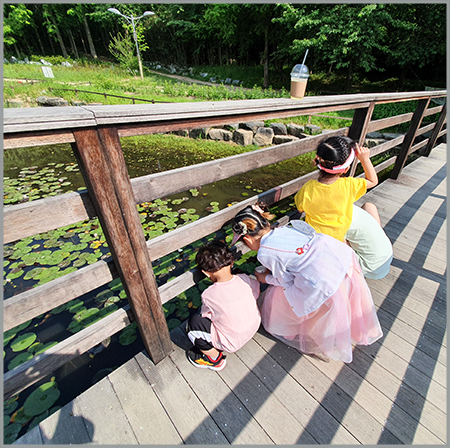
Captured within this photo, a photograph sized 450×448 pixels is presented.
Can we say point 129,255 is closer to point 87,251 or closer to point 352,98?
point 352,98

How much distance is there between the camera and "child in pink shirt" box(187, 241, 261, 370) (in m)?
Answer: 1.58

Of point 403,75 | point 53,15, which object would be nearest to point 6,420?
point 403,75

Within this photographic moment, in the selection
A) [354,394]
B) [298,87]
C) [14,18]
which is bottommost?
[354,394]

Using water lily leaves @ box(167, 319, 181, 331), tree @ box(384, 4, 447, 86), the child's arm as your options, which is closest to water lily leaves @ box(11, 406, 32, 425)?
water lily leaves @ box(167, 319, 181, 331)

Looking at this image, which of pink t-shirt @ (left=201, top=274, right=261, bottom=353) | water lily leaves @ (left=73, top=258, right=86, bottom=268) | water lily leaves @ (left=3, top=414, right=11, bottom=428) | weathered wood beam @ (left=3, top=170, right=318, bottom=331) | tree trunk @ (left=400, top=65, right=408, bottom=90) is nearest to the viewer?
weathered wood beam @ (left=3, top=170, right=318, bottom=331)

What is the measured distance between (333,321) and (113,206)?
145cm

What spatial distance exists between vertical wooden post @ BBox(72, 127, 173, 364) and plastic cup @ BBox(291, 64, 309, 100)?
140 centimetres

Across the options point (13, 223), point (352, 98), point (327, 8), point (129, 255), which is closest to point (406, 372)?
point (129, 255)

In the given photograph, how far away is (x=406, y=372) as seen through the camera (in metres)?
1.65

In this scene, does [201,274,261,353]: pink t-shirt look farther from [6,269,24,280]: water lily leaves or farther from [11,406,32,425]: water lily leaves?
[6,269,24,280]: water lily leaves

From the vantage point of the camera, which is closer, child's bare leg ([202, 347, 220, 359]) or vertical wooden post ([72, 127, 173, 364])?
vertical wooden post ([72, 127, 173, 364])

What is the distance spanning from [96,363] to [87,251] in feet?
5.14

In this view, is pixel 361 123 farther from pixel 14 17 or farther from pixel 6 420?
pixel 14 17

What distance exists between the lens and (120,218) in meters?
1.21
